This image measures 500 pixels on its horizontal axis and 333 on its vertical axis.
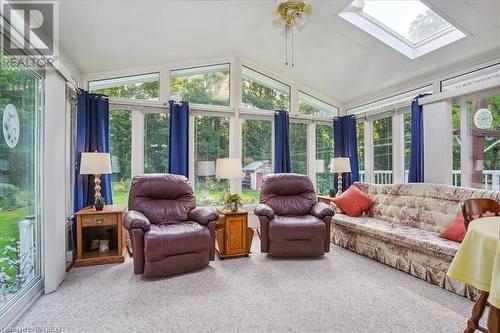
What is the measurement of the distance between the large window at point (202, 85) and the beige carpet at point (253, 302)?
8.96ft

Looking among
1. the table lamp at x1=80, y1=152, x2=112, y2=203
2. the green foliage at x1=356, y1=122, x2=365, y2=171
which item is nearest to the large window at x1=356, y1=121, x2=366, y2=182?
the green foliage at x1=356, y1=122, x2=365, y2=171

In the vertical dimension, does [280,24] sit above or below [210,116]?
above

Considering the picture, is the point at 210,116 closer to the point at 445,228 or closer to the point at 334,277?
the point at 334,277

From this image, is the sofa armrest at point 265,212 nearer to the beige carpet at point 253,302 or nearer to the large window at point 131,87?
the beige carpet at point 253,302

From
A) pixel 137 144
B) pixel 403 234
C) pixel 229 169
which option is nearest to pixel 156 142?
pixel 137 144

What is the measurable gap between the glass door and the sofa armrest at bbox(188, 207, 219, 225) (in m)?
1.48

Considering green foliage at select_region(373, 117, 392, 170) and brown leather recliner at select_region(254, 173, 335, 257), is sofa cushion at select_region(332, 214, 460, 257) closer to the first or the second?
brown leather recliner at select_region(254, 173, 335, 257)

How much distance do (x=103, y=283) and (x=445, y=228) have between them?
11.8 feet

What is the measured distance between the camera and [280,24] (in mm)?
2904

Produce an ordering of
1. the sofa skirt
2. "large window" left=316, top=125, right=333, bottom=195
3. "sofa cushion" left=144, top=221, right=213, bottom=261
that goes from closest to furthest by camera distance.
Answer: the sofa skirt, "sofa cushion" left=144, top=221, right=213, bottom=261, "large window" left=316, top=125, right=333, bottom=195

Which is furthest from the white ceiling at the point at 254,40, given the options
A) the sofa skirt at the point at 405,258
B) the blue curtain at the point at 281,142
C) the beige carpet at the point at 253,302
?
the beige carpet at the point at 253,302

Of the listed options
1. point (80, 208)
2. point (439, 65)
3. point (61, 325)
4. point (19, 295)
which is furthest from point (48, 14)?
point (439, 65)

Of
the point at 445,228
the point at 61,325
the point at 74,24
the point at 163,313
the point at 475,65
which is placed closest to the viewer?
the point at 61,325

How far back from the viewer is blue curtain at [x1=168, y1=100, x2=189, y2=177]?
4.18 metres
